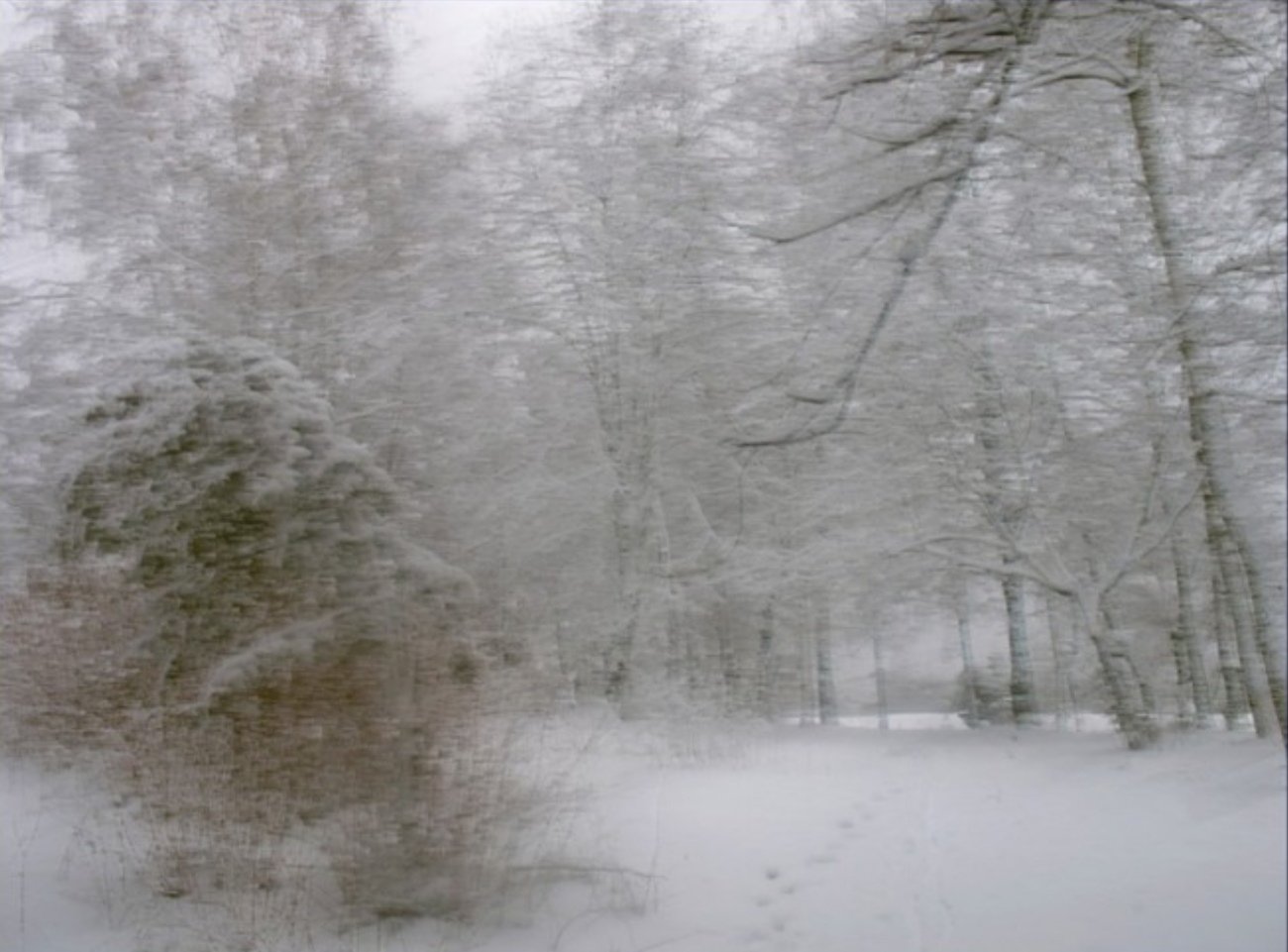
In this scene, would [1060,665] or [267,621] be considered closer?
[1060,665]

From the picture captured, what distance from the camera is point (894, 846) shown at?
7.02 ft

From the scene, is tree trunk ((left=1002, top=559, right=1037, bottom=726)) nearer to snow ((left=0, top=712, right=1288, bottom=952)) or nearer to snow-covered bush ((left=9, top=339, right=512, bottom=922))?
snow ((left=0, top=712, right=1288, bottom=952))

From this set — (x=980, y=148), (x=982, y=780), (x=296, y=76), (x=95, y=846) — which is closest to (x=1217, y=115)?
(x=980, y=148)

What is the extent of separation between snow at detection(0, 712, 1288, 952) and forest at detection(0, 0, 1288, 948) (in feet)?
0.27

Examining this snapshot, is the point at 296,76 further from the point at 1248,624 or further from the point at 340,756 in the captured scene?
the point at 1248,624

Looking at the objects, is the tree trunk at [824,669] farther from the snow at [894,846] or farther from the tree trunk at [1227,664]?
the tree trunk at [1227,664]

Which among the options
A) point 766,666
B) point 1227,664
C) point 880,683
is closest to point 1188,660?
point 1227,664

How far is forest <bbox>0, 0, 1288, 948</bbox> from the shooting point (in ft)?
6.77

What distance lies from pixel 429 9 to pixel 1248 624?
244 centimetres

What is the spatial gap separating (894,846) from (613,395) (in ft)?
3.77

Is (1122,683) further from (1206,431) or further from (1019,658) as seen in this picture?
(1206,431)

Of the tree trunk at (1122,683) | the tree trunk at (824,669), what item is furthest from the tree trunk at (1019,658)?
the tree trunk at (824,669)

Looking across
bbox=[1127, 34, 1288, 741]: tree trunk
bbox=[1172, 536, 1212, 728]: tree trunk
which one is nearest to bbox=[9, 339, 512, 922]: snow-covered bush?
bbox=[1172, 536, 1212, 728]: tree trunk

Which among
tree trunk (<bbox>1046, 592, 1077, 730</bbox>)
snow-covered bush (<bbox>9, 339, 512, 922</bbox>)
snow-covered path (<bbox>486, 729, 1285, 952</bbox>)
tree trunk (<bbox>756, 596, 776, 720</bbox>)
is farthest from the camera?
snow-covered bush (<bbox>9, 339, 512, 922</bbox>)
